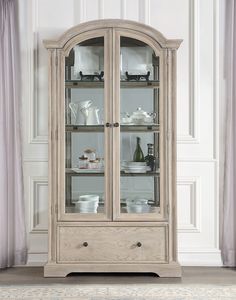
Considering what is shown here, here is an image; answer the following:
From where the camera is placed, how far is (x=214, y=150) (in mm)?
4316

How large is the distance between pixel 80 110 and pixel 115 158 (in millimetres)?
467

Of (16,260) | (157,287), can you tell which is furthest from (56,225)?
(157,287)

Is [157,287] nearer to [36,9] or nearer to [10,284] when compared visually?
[10,284]

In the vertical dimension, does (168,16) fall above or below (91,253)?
above

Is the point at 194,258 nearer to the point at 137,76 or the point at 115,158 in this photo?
the point at 115,158

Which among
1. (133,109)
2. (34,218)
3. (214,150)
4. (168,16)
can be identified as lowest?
(34,218)

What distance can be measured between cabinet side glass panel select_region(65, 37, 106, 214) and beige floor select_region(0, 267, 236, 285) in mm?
502

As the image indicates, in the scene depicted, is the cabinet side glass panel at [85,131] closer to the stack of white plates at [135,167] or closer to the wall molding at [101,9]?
the stack of white plates at [135,167]

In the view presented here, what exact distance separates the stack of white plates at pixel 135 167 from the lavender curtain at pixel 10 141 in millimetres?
931

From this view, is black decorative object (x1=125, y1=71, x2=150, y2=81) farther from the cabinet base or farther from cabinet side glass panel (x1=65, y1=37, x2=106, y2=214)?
the cabinet base

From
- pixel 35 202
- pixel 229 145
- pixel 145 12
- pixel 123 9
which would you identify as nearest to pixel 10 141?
pixel 35 202

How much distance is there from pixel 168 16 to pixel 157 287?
221 centimetres

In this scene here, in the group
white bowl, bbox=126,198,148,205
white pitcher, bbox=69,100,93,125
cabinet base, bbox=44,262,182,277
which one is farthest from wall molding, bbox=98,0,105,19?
cabinet base, bbox=44,262,182,277

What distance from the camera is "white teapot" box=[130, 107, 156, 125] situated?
3955 millimetres
